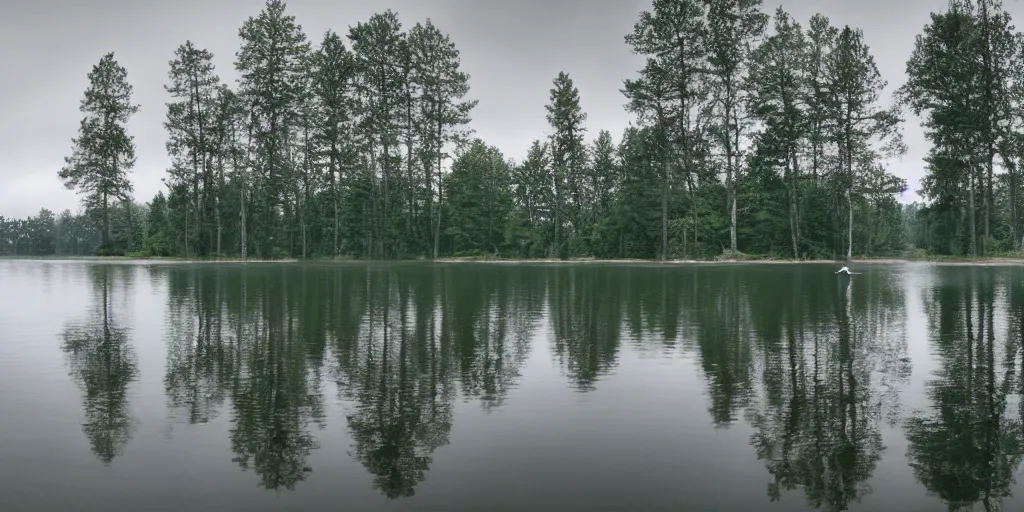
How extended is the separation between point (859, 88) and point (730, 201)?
43.3ft

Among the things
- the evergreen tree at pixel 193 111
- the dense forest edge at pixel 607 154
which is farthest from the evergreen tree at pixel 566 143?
the evergreen tree at pixel 193 111

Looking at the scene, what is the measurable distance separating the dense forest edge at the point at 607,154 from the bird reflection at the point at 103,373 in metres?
49.9

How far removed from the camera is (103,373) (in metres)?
11.5

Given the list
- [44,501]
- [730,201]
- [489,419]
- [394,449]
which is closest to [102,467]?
[44,501]

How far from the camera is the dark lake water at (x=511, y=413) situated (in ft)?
20.7

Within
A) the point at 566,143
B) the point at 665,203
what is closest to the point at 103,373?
the point at 665,203

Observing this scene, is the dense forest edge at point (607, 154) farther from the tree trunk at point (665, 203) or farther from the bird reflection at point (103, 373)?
the bird reflection at point (103, 373)

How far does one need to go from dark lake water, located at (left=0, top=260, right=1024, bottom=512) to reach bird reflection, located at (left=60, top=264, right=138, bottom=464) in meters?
0.05

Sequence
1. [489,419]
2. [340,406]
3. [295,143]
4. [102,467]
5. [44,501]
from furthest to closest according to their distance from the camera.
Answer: [295,143], [340,406], [489,419], [102,467], [44,501]

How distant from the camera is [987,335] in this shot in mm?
15539

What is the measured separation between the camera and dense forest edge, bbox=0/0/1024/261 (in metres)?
60.2

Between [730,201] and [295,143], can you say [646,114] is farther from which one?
[295,143]

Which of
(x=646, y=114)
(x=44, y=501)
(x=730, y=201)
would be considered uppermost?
(x=646, y=114)

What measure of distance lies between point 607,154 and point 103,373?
77657 mm
